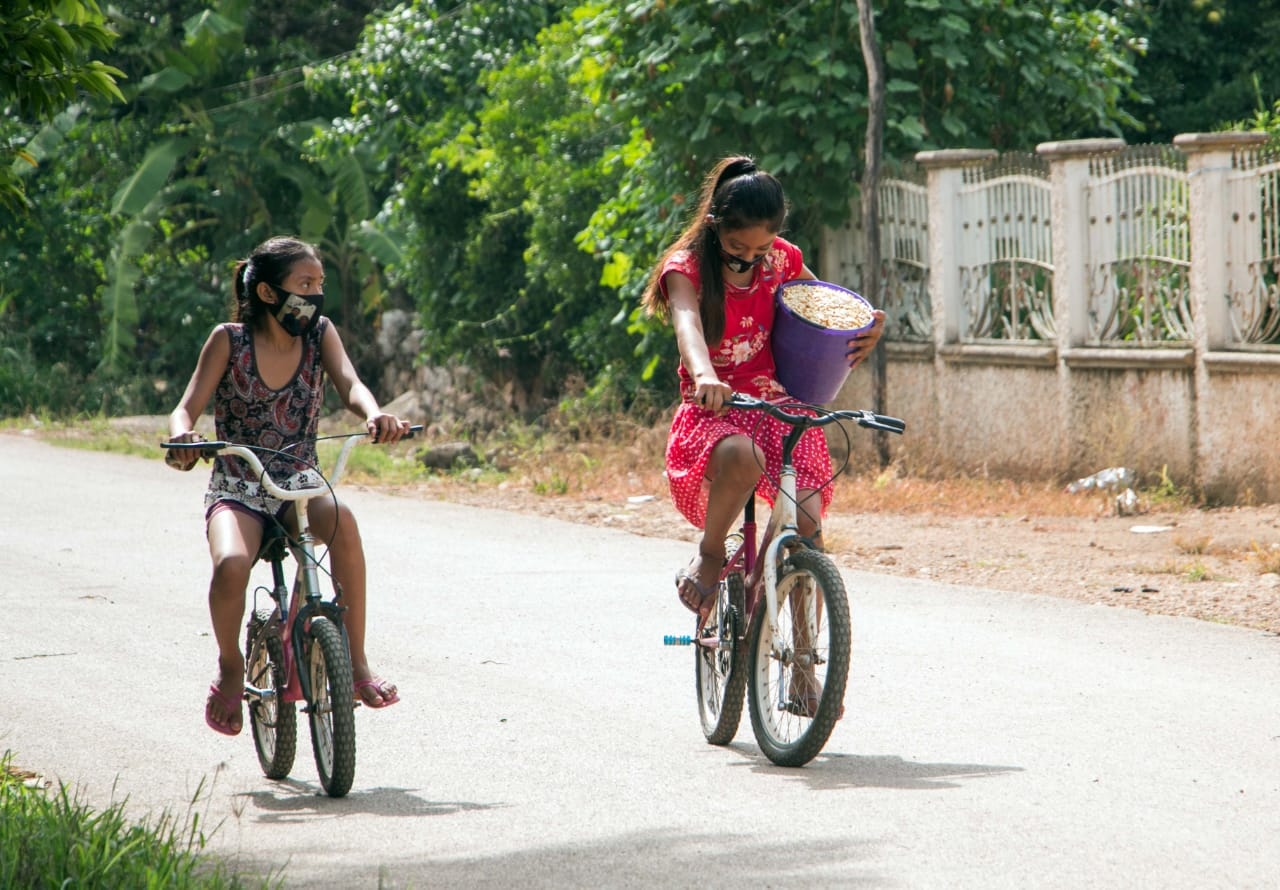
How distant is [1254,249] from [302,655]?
26.2 feet

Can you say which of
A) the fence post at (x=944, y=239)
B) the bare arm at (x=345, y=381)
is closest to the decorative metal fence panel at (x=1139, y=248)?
the fence post at (x=944, y=239)

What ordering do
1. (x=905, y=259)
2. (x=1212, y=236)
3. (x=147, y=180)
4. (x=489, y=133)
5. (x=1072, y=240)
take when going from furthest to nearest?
(x=147, y=180) → (x=489, y=133) → (x=905, y=259) → (x=1072, y=240) → (x=1212, y=236)

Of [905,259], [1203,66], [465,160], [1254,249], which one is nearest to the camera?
[1254,249]

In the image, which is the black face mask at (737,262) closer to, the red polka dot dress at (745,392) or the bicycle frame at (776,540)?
the red polka dot dress at (745,392)

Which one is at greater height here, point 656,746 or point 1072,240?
point 1072,240

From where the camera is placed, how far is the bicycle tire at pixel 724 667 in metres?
5.45

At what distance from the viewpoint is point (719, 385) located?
4969mm

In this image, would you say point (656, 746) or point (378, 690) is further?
point (656, 746)

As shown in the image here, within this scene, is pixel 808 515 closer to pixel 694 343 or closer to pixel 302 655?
pixel 694 343

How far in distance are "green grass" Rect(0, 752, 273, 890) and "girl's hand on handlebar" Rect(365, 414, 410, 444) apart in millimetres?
1204

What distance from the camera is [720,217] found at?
540 centimetres

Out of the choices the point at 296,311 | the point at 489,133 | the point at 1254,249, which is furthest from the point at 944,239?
the point at 296,311

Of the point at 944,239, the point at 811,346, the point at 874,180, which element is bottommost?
the point at 811,346

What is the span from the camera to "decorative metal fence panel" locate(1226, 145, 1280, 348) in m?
11.1
